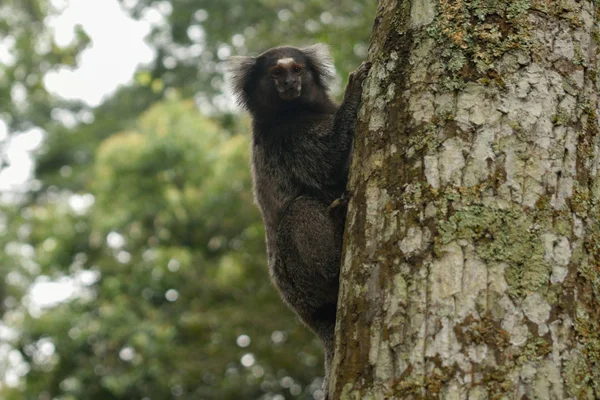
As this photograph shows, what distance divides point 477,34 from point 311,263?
8.27ft

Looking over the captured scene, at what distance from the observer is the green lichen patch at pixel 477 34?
10.2 feet

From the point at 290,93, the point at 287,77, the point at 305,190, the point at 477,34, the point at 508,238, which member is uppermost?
the point at 477,34

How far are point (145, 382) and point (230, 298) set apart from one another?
2344 millimetres

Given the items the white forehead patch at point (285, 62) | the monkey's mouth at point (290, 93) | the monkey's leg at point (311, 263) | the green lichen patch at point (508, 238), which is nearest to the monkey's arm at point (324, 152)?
the monkey's leg at point (311, 263)

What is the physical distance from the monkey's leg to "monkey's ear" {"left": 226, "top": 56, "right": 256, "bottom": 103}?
183cm

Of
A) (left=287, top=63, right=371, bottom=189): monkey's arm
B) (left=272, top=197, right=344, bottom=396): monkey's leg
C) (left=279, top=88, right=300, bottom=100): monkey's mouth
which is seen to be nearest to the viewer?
(left=272, top=197, right=344, bottom=396): monkey's leg

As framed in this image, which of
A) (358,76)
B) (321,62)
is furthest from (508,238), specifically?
(321,62)

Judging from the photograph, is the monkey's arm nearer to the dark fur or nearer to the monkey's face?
the dark fur

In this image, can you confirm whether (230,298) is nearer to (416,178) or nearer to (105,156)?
(105,156)

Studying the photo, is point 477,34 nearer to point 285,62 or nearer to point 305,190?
point 305,190

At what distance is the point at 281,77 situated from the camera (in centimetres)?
648

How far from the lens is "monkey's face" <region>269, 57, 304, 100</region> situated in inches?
249

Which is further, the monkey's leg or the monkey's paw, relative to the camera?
the monkey's leg

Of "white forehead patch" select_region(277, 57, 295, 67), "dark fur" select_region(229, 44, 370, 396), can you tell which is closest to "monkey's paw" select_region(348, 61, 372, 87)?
"dark fur" select_region(229, 44, 370, 396)
